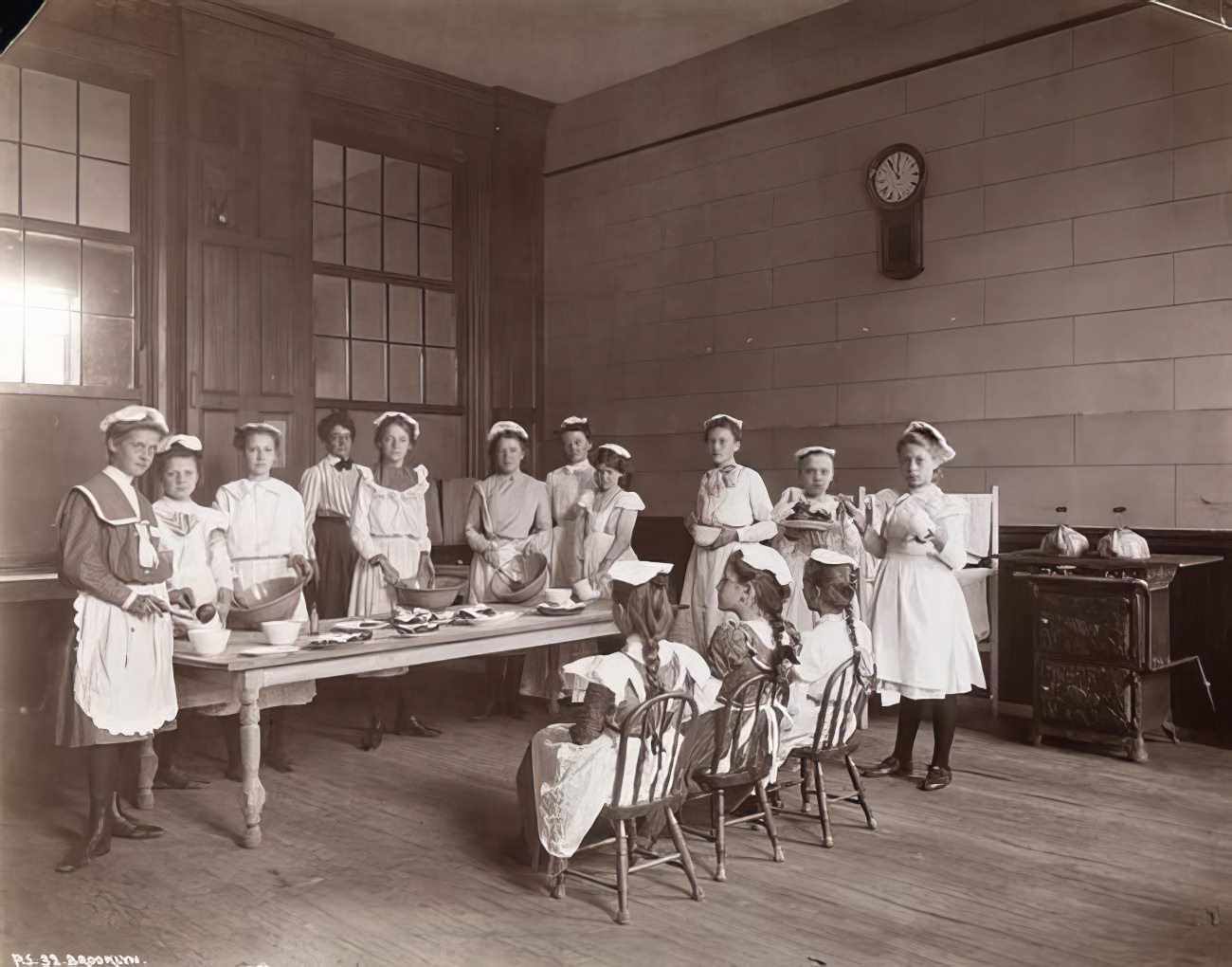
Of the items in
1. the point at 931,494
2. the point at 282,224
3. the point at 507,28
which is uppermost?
the point at 507,28

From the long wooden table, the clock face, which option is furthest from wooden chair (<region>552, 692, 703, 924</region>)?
the clock face

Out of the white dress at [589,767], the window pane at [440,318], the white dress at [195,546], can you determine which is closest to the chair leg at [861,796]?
the white dress at [589,767]

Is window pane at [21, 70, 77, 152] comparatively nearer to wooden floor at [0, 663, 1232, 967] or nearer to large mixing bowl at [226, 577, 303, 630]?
large mixing bowl at [226, 577, 303, 630]

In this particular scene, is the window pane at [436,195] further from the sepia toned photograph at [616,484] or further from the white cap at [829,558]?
the white cap at [829,558]

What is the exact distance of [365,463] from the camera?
7039mm

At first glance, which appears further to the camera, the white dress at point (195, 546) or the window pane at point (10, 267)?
the white dress at point (195, 546)

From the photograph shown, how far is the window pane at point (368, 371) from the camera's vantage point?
7023mm

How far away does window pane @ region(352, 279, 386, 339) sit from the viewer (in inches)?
A: 277

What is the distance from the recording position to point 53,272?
4.49 meters

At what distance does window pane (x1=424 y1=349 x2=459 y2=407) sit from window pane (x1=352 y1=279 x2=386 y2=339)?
432 mm

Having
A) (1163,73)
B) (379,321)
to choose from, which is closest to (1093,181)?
(1163,73)

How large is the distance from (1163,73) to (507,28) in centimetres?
343

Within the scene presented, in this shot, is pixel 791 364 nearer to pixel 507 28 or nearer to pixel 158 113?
pixel 507 28

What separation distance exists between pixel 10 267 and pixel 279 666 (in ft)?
5.42
